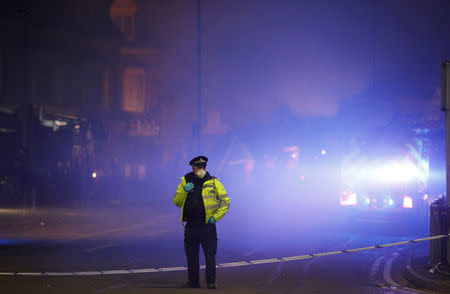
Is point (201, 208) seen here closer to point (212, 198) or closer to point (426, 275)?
point (212, 198)

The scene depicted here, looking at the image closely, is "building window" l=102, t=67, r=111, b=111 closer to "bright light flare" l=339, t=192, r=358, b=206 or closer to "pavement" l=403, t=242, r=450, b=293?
"bright light flare" l=339, t=192, r=358, b=206

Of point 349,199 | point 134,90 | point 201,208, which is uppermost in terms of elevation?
point 134,90

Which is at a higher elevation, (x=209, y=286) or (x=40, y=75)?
(x=40, y=75)

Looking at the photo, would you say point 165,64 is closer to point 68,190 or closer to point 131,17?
point 131,17

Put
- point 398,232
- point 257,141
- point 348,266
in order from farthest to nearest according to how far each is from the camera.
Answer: point 257,141
point 398,232
point 348,266

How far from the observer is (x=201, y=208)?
8.84 metres

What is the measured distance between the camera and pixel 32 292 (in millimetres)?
8633

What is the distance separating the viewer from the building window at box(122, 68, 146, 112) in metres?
57.7

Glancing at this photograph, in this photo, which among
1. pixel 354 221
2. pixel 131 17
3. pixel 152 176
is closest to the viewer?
pixel 354 221

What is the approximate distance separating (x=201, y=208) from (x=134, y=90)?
165 feet

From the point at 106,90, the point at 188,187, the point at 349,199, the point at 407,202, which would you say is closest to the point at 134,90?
the point at 106,90

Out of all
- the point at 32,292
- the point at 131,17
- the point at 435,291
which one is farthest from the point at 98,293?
the point at 131,17

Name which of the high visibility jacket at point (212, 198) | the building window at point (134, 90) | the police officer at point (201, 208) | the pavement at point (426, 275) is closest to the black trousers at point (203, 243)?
the police officer at point (201, 208)

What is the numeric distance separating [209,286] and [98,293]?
142 centimetres
